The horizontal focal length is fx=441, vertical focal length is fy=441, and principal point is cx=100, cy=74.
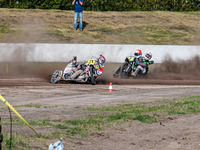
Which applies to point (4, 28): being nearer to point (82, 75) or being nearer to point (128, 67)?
point (128, 67)

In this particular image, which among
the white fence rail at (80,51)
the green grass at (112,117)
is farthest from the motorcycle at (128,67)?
the white fence rail at (80,51)

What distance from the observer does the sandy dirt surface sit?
8.36 meters

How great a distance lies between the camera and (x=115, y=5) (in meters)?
45.8

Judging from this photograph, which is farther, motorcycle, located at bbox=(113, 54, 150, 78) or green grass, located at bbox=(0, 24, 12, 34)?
green grass, located at bbox=(0, 24, 12, 34)

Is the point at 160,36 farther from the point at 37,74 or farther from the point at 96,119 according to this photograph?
the point at 96,119

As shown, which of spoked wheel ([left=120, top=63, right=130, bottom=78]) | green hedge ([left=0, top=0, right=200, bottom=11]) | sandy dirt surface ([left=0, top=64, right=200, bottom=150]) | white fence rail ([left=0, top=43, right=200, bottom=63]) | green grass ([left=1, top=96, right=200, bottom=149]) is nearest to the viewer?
sandy dirt surface ([left=0, top=64, right=200, bottom=150])

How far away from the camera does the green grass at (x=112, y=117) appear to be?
28.1 ft

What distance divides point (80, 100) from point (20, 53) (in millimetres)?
13541

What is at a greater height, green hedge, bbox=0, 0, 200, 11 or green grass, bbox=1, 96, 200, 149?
green hedge, bbox=0, 0, 200, 11

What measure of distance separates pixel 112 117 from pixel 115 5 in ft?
120

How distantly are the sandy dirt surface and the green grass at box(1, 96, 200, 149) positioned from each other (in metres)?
0.23

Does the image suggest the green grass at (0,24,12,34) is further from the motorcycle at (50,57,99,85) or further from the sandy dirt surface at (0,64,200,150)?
the motorcycle at (50,57,99,85)

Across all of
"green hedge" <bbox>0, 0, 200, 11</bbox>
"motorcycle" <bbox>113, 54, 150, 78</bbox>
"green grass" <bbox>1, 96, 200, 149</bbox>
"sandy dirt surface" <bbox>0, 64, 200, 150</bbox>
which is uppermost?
"green hedge" <bbox>0, 0, 200, 11</bbox>

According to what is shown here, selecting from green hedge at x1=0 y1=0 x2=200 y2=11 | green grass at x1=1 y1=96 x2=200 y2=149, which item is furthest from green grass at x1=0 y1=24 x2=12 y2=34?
green grass at x1=1 y1=96 x2=200 y2=149
